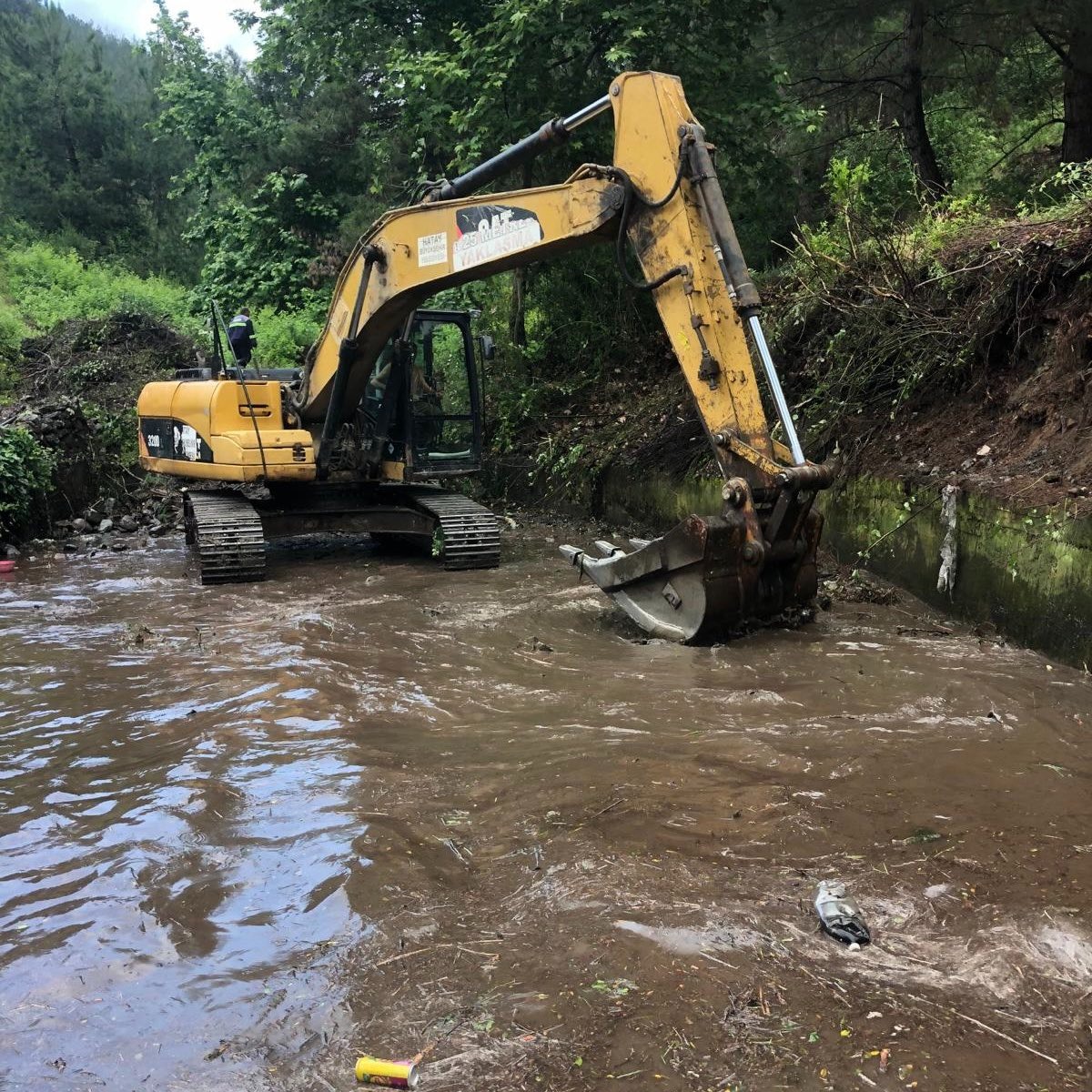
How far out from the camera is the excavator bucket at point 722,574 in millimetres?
5465

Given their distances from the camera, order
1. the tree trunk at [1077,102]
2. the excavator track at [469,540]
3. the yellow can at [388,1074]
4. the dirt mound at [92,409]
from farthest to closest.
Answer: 1. the dirt mound at [92,409]
2. the tree trunk at [1077,102]
3. the excavator track at [469,540]
4. the yellow can at [388,1074]

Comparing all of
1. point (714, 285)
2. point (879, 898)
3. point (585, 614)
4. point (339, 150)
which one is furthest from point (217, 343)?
point (339, 150)

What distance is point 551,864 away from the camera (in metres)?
3.14

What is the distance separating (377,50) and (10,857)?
41.1ft

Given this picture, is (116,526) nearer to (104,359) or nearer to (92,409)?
(92,409)

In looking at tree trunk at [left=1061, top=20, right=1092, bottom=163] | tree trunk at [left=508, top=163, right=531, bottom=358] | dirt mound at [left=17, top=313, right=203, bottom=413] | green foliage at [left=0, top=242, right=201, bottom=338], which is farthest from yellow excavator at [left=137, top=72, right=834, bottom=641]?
green foliage at [left=0, top=242, right=201, bottom=338]

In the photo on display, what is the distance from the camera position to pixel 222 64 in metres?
20.9

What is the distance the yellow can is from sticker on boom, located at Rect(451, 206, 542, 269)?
5.57 m

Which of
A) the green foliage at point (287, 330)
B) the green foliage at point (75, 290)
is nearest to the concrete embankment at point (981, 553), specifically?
the green foliage at point (287, 330)

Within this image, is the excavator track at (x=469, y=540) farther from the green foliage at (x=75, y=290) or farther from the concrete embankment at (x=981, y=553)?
the green foliage at (x=75, y=290)

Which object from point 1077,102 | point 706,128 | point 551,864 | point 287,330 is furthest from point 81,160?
point 551,864

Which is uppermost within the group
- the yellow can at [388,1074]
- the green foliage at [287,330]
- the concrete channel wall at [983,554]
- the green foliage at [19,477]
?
the green foliage at [287,330]

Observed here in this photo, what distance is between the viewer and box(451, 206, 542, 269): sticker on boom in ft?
22.2

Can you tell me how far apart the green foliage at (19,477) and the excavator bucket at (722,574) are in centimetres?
703
